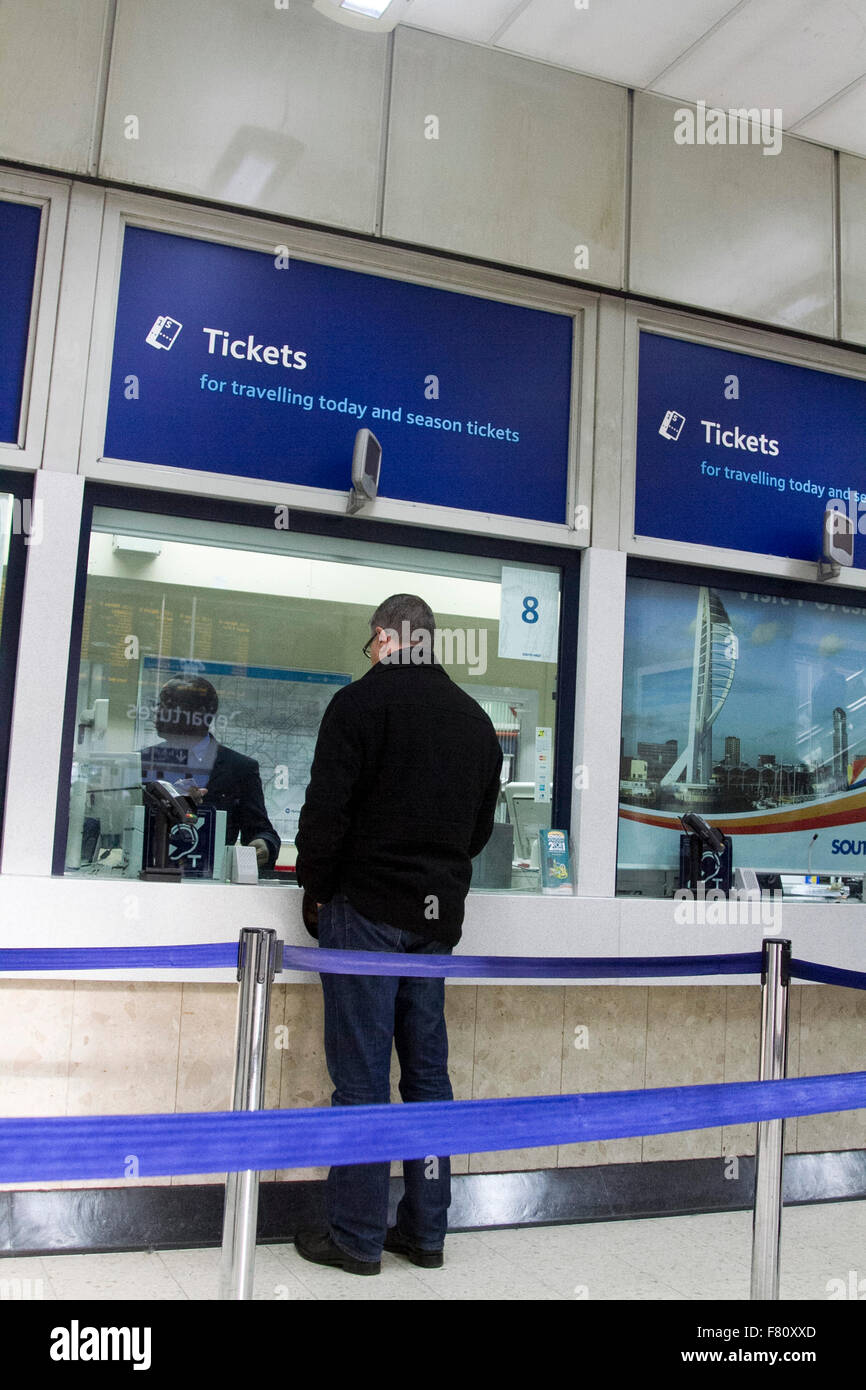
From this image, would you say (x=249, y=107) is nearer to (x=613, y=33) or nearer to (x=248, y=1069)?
(x=613, y=33)

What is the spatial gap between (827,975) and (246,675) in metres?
1.86

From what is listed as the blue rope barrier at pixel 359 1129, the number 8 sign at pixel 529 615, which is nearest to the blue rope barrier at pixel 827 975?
the blue rope barrier at pixel 359 1129

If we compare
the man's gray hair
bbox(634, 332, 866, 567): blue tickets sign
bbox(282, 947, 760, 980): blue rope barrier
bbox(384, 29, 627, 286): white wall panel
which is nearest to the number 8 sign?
bbox(634, 332, 866, 567): blue tickets sign

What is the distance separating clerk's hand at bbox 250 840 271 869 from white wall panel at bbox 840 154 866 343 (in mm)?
2767

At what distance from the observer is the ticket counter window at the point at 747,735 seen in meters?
3.95

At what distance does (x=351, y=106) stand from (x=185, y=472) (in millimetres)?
1295

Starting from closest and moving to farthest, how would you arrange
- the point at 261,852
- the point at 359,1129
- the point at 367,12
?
1. the point at 359,1129
2. the point at 367,12
3. the point at 261,852

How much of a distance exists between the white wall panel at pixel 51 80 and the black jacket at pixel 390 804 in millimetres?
1737

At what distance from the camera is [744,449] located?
4.17 meters

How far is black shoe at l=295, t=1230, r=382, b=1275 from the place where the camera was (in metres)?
2.84

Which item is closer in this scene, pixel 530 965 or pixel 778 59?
pixel 530 965

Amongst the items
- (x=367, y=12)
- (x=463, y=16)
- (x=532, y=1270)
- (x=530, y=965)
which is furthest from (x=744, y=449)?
(x=532, y=1270)

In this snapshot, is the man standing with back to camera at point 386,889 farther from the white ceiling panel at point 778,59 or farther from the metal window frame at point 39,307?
the white ceiling panel at point 778,59
